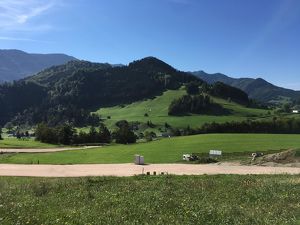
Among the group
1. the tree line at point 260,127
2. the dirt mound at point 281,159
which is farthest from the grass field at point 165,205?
the tree line at point 260,127

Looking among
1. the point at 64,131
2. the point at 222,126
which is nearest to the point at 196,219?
the point at 64,131

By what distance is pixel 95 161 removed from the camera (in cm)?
7669

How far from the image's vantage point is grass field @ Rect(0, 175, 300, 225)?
1856 centimetres

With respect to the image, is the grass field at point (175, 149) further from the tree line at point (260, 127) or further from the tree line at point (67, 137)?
the tree line at point (260, 127)

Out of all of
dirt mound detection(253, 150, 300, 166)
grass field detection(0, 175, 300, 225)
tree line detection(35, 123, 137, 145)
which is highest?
grass field detection(0, 175, 300, 225)

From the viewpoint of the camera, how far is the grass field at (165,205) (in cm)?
1856

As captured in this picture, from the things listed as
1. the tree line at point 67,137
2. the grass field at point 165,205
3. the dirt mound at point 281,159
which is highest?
the grass field at point 165,205

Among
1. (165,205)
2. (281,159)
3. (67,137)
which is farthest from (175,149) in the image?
(67,137)

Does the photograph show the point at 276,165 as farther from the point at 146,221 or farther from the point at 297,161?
the point at 146,221

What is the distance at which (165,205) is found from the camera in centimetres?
2308

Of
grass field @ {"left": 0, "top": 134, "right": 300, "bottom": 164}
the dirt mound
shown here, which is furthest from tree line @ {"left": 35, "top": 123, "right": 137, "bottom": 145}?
the dirt mound

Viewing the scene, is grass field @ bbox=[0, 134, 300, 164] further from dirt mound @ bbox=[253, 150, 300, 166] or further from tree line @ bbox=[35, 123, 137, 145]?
tree line @ bbox=[35, 123, 137, 145]

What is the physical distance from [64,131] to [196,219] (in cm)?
14337

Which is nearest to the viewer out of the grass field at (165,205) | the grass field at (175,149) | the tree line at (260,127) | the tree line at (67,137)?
the grass field at (165,205)
